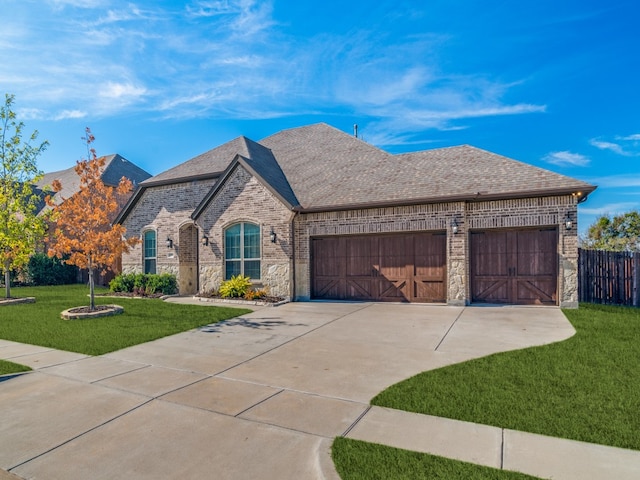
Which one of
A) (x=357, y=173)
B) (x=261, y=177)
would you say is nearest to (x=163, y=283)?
(x=261, y=177)

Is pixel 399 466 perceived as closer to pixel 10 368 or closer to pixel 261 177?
pixel 10 368

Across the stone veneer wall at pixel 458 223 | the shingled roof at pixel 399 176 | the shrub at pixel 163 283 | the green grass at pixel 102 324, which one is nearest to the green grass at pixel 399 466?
the green grass at pixel 102 324

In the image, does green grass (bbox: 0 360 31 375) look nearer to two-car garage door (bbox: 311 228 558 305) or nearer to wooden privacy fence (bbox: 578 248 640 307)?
two-car garage door (bbox: 311 228 558 305)

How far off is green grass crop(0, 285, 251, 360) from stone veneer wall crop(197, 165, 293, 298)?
2594mm

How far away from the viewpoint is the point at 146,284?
55.3 feet

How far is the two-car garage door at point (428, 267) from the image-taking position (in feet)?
39.2

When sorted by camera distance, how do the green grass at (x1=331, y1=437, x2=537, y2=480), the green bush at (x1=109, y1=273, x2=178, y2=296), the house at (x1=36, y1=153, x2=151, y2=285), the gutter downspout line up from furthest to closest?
the house at (x1=36, y1=153, x2=151, y2=285) → the green bush at (x1=109, y1=273, x2=178, y2=296) → the gutter downspout → the green grass at (x1=331, y1=437, x2=537, y2=480)

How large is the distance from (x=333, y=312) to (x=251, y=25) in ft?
29.8

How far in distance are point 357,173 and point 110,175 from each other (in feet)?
70.6

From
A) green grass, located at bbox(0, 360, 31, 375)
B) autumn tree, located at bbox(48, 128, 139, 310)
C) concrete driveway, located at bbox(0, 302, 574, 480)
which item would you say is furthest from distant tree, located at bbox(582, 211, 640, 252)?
green grass, located at bbox(0, 360, 31, 375)

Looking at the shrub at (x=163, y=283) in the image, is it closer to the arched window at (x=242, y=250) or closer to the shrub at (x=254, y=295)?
the arched window at (x=242, y=250)

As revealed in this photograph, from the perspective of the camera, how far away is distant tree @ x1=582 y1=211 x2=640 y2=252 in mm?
24484

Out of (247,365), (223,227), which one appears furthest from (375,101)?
(247,365)

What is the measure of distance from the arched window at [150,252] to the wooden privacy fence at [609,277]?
59.3ft
